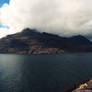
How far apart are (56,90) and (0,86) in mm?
28033

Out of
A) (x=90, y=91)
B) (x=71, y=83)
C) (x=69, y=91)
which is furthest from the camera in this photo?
(x=71, y=83)

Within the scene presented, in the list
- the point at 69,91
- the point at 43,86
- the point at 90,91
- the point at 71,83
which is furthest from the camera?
the point at 71,83

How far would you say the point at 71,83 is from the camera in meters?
66.6

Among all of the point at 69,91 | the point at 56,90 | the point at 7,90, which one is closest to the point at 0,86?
the point at 7,90

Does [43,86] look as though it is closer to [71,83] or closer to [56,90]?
[56,90]

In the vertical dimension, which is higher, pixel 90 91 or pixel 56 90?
pixel 90 91

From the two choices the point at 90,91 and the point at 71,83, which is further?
the point at 71,83

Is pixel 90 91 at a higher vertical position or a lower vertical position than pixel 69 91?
higher

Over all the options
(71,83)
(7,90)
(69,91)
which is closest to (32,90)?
(7,90)

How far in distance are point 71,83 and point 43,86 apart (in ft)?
53.1

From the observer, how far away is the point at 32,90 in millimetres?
55312

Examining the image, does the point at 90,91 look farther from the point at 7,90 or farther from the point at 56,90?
the point at 7,90

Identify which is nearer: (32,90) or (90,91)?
(90,91)

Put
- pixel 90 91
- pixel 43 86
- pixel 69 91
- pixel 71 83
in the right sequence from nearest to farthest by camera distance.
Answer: pixel 90 91
pixel 69 91
pixel 43 86
pixel 71 83
